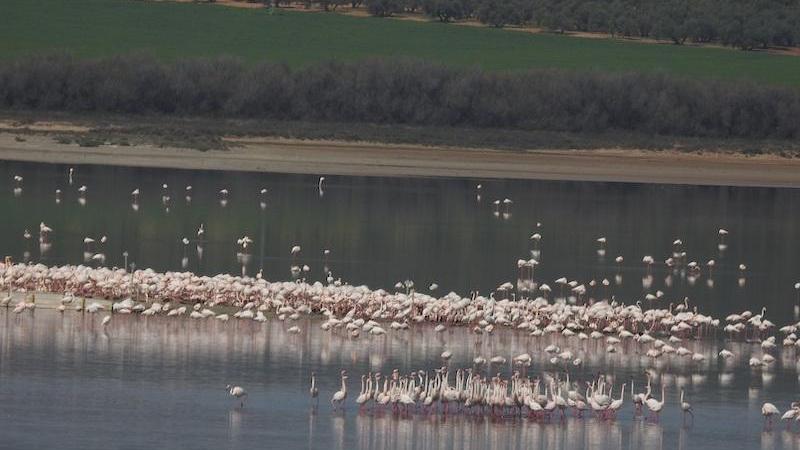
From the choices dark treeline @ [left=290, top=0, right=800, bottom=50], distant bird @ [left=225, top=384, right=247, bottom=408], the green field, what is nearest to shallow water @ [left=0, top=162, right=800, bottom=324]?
distant bird @ [left=225, top=384, right=247, bottom=408]

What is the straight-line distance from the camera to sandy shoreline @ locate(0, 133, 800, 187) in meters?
60.7

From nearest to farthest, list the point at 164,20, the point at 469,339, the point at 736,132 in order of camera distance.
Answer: the point at 469,339, the point at 736,132, the point at 164,20

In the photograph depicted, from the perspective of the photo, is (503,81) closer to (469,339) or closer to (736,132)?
(736,132)

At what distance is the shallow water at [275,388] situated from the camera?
20.4 m

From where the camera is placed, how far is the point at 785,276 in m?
38.6

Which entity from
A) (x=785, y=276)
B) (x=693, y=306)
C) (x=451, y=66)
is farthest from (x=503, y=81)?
(x=693, y=306)

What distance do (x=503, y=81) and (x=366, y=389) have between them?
58759 mm

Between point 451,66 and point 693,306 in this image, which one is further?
point 451,66

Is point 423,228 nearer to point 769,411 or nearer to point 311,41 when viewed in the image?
point 769,411

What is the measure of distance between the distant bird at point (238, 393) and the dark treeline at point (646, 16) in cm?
8554

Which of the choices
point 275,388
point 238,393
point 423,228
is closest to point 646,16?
point 423,228

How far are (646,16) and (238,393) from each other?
89427mm

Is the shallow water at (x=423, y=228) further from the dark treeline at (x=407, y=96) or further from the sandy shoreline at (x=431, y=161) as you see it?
the dark treeline at (x=407, y=96)

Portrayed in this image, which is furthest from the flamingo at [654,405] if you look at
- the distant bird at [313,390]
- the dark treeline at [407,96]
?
the dark treeline at [407,96]
